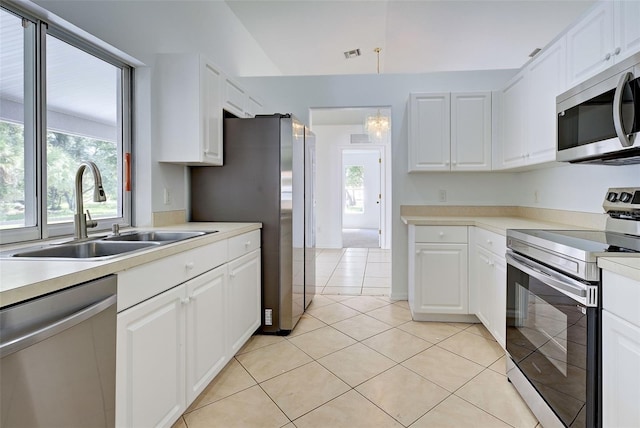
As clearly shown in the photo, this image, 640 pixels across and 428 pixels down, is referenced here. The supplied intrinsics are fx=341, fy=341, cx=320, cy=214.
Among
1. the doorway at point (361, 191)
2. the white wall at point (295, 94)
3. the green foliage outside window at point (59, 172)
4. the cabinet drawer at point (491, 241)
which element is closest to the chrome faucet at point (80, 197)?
the green foliage outside window at point (59, 172)

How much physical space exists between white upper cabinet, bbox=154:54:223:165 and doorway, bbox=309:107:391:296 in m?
2.27

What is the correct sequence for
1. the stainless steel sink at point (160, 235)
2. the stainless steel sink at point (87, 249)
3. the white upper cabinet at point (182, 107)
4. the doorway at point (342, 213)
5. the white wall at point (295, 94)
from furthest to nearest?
the doorway at point (342, 213) < the white upper cabinet at point (182, 107) < the white wall at point (295, 94) < the stainless steel sink at point (160, 235) < the stainless steel sink at point (87, 249)

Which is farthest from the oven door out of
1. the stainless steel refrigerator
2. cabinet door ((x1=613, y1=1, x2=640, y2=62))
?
the stainless steel refrigerator

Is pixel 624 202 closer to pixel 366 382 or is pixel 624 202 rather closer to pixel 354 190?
pixel 366 382

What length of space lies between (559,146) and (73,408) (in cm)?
246

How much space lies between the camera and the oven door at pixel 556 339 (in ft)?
4.07

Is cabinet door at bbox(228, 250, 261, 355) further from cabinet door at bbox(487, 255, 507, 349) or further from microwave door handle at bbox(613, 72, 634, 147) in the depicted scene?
microwave door handle at bbox(613, 72, 634, 147)

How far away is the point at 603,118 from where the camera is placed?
1.59 m

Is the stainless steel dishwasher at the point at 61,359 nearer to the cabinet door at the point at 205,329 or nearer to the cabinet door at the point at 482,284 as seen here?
the cabinet door at the point at 205,329

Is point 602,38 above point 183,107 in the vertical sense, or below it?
above

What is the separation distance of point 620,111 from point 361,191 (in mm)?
9929

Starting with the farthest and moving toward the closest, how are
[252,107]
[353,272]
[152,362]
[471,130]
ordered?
1. [353,272]
2. [252,107]
3. [471,130]
4. [152,362]

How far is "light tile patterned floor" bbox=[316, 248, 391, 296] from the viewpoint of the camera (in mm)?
3992

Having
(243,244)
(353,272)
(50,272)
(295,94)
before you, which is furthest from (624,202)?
(353,272)
